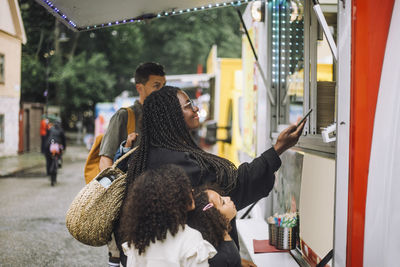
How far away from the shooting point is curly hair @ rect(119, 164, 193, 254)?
1.77 m

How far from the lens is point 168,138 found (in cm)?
220

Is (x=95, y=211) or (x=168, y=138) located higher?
(x=168, y=138)

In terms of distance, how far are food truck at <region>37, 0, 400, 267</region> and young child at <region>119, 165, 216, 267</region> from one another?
27.4 inches

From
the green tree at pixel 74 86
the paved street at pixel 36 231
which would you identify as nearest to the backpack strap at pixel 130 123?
the paved street at pixel 36 231

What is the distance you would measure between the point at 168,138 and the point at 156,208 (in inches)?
20.4

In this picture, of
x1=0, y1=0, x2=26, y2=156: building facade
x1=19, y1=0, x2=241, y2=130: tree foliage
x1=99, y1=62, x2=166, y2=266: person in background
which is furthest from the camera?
x1=19, y1=0, x2=241, y2=130: tree foliage

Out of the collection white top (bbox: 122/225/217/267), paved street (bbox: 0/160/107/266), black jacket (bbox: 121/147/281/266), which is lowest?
paved street (bbox: 0/160/107/266)

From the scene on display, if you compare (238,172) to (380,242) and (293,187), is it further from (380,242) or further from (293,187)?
(293,187)

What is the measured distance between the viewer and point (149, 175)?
1.86 metres

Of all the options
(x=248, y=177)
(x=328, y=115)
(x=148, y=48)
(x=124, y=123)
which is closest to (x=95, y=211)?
(x=248, y=177)

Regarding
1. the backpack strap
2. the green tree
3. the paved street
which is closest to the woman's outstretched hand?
the backpack strap

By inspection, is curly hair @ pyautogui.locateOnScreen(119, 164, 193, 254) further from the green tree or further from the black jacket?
the green tree

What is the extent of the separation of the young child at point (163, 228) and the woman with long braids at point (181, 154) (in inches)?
11.9

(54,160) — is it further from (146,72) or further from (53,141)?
(146,72)
